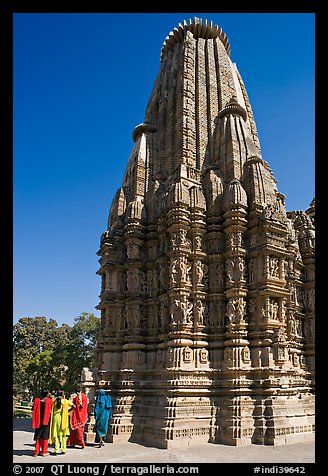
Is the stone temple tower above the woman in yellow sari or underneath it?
above

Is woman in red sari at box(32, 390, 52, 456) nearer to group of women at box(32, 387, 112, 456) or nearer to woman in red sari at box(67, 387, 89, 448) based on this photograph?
group of women at box(32, 387, 112, 456)

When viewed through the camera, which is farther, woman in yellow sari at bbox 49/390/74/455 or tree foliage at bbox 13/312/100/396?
tree foliage at bbox 13/312/100/396

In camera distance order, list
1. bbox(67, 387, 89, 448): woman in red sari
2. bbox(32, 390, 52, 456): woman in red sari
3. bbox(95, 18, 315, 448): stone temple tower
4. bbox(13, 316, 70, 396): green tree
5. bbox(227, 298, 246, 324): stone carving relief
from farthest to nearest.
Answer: bbox(13, 316, 70, 396): green tree
bbox(227, 298, 246, 324): stone carving relief
bbox(95, 18, 315, 448): stone temple tower
bbox(67, 387, 89, 448): woman in red sari
bbox(32, 390, 52, 456): woman in red sari

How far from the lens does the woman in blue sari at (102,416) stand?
13477 millimetres

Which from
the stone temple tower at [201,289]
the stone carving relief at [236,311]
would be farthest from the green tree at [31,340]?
the stone carving relief at [236,311]

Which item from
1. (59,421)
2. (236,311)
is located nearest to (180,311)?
(236,311)

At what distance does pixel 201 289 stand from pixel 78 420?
6472 mm

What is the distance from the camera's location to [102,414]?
13648 mm

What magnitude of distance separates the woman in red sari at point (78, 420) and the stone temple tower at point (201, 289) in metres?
2.03

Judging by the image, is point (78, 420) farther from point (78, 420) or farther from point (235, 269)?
point (235, 269)

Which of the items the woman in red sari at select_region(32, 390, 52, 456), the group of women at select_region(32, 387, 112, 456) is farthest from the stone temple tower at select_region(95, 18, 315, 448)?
the woman in red sari at select_region(32, 390, 52, 456)

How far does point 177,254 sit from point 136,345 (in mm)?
4142

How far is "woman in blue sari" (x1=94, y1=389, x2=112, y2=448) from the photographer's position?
44.2 ft
